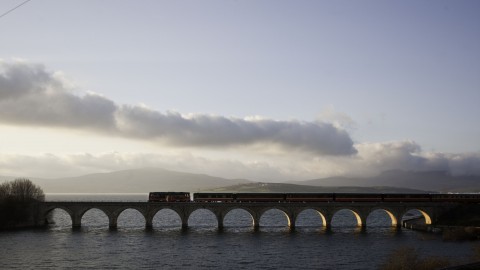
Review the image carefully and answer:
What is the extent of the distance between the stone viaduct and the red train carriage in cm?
134

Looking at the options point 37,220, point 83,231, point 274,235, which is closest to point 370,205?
point 274,235

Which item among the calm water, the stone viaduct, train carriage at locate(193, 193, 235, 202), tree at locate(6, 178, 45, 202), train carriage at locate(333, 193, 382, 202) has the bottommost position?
the calm water

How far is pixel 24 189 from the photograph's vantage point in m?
92.4

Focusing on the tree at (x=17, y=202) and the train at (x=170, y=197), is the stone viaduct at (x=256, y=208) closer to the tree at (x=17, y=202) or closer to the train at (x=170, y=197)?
the train at (x=170, y=197)

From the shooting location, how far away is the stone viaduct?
283 ft

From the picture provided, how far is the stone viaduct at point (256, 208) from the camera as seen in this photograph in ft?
283

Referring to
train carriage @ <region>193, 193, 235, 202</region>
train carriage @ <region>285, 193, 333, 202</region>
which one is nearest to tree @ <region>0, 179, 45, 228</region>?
train carriage @ <region>193, 193, 235, 202</region>

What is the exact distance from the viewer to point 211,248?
64.2m

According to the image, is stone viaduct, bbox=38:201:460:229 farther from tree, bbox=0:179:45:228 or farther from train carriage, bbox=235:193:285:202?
tree, bbox=0:179:45:228

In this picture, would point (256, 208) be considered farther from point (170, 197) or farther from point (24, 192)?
point (24, 192)

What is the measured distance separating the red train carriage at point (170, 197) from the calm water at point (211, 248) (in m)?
6.04

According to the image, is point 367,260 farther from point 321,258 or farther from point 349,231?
point 349,231

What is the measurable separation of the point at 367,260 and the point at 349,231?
30.0 meters

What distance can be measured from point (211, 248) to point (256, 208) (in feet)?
77.7
